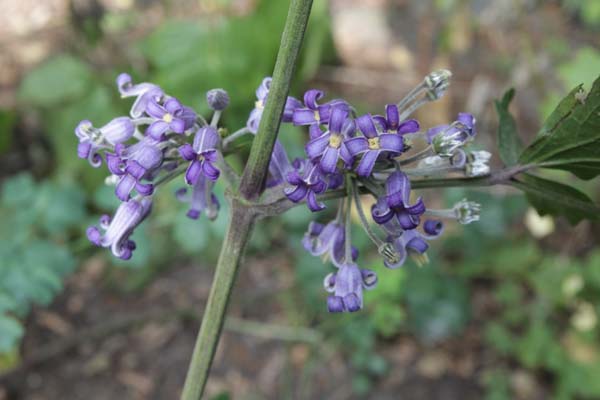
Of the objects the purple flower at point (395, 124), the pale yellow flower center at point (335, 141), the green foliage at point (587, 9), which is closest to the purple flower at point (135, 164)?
the pale yellow flower center at point (335, 141)

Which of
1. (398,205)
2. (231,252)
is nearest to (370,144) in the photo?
(398,205)

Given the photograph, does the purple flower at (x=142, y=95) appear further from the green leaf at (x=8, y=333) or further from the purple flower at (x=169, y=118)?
the green leaf at (x=8, y=333)

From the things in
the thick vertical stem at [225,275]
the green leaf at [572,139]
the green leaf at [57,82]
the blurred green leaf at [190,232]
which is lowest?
the thick vertical stem at [225,275]

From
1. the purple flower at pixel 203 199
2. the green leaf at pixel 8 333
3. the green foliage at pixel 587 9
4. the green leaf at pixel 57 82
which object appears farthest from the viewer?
the green foliage at pixel 587 9

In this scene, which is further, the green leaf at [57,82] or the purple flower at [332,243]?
the green leaf at [57,82]

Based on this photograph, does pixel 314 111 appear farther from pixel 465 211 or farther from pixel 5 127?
pixel 5 127

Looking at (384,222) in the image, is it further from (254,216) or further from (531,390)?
(531,390)

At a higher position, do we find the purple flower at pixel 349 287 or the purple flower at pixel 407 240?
the purple flower at pixel 407 240

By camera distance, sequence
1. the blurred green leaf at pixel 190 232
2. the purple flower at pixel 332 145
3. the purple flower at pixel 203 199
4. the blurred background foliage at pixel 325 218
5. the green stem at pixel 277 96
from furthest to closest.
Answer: the blurred background foliage at pixel 325 218
the blurred green leaf at pixel 190 232
the purple flower at pixel 203 199
the purple flower at pixel 332 145
the green stem at pixel 277 96
